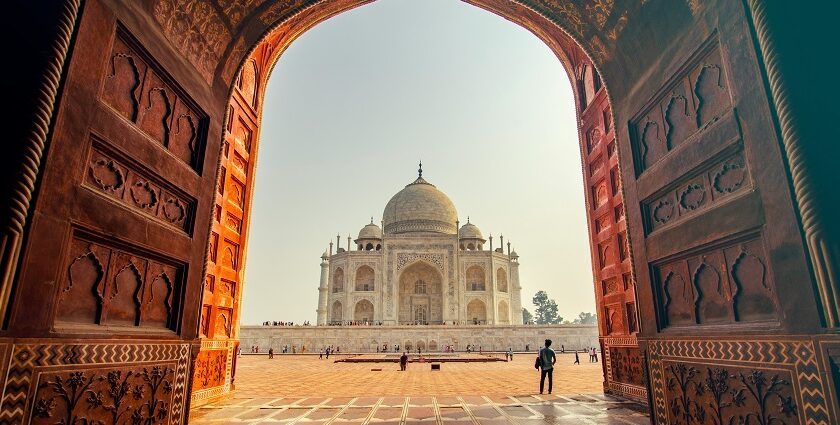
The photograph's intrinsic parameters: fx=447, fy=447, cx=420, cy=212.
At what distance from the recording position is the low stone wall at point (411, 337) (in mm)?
32719

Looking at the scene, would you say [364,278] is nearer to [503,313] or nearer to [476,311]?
[476,311]

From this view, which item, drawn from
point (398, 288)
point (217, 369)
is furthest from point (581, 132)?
point (398, 288)

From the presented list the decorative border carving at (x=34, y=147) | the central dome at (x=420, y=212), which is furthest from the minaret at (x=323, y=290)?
the decorative border carving at (x=34, y=147)

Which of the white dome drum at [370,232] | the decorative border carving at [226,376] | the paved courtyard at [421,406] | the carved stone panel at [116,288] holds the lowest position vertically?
the paved courtyard at [421,406]

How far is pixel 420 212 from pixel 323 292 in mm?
12894

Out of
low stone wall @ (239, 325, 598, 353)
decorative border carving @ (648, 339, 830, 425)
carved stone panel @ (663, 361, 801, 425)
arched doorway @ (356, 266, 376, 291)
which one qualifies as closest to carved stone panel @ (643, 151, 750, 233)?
decorative border carving @ (648, 339, 830, 425)

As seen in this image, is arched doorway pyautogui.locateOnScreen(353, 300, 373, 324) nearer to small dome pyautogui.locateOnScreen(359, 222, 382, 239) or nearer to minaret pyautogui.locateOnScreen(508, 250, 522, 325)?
small dome pyautogui.locateOnScreen(359, 222, 382, 239)

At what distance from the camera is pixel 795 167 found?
2664 mm

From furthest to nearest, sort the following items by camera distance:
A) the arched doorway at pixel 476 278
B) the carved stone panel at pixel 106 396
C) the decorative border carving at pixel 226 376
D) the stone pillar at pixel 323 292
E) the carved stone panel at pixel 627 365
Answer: the stone pillar at pixel 323 292
the arched doorway at pixel 476 278
the carved stone panel at pixel 627 365
the decorative border carving at pixel 226 376
the carved stone panel at pixel 106 396

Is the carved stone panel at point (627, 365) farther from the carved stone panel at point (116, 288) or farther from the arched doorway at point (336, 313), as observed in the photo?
the arched doorway at point (336, 313)

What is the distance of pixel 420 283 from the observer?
Result: 4378cm

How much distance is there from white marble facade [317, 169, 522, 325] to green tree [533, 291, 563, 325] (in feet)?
114

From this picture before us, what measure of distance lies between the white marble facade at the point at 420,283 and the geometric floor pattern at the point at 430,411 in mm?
32234

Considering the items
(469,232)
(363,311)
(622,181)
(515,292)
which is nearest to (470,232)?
(469,232)
